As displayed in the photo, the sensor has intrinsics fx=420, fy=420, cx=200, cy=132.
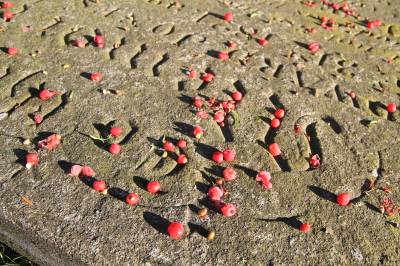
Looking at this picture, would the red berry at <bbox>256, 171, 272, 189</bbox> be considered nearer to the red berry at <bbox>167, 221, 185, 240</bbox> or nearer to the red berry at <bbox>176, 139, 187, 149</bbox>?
the red berry at <bbox>176, 139, 187, 149</bbox>

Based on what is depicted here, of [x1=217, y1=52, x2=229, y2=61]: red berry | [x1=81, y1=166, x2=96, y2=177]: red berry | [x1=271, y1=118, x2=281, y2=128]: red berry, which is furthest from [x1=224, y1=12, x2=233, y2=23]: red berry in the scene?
[x1=81, y1=166, x2=96, y2=177]: red berry

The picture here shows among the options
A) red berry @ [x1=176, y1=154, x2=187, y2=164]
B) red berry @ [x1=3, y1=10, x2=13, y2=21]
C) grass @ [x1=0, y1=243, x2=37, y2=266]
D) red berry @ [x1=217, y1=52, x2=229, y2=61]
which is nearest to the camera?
grass @ [x1=0, y1=243, x2=37, y2=266]

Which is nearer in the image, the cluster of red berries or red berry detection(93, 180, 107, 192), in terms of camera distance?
red berry detection(93, 180, 107, 192)

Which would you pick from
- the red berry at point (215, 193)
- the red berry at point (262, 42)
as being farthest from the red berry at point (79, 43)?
the red berry at point (215, 193)

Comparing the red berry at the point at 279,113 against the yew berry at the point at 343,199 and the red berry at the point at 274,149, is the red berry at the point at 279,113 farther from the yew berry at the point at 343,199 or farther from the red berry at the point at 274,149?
the yew berry at the point at 343,199

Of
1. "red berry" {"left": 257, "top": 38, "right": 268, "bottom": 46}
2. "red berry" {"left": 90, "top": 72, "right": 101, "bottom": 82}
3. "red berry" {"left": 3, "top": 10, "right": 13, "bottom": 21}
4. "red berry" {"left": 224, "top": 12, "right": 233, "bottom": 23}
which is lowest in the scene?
"red berry" {"left": 257, "top": 38, "right": 268, "bottom": 46}

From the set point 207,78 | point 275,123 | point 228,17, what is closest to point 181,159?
point 275,123
